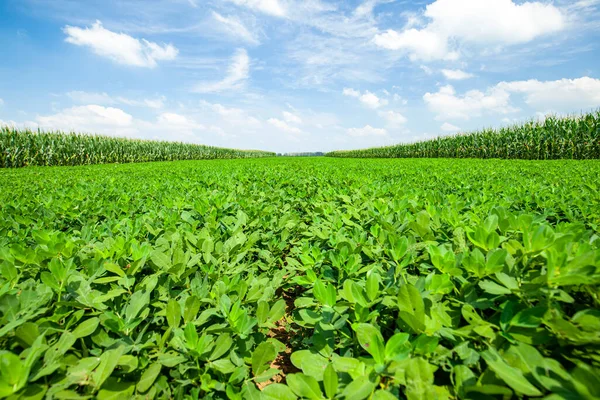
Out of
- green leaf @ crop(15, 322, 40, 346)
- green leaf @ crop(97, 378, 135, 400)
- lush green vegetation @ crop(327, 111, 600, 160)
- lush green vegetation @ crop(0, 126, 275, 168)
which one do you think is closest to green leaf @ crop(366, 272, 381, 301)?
green leaf @ crop(97, 378, 135, 400)

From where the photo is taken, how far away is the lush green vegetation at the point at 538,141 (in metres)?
21.9

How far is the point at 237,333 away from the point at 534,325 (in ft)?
3.48

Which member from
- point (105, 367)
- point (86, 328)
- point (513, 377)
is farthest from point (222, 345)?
point (513, 377)

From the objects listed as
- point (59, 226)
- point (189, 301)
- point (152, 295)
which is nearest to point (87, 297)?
point (152, 295)

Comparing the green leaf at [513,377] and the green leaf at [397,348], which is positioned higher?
the green leaf at [513,377]

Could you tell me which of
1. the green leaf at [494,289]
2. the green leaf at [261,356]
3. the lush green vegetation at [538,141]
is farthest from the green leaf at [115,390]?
the lush green vegetation at [538,141]

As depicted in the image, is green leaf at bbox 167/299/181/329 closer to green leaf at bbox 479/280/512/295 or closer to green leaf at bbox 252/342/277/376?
green leaf at bbox 252/342/277/376

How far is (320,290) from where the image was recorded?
1.25 m

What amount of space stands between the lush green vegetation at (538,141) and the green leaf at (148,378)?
31.1 metres

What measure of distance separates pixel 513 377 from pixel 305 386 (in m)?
0.59

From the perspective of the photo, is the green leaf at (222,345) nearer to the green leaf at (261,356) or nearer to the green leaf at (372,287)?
the green leaf at (261,356)

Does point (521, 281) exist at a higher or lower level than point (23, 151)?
lower

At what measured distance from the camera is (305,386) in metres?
0.92

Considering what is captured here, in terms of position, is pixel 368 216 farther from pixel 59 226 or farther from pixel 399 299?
pixel 59 226
